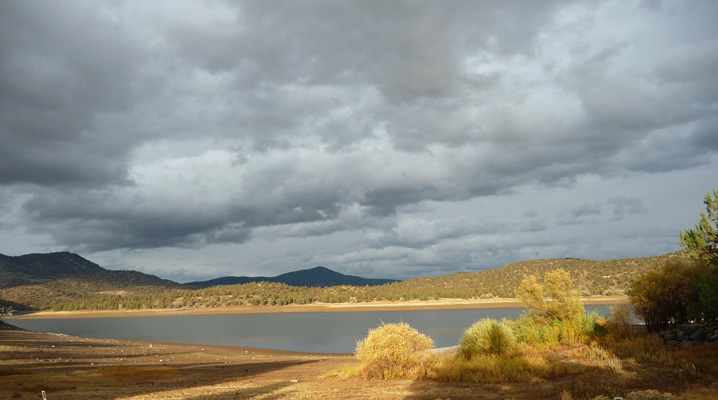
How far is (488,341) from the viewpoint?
65.0 feet

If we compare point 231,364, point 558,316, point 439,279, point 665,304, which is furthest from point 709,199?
point 439,279

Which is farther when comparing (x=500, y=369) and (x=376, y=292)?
(x=376, y=292)

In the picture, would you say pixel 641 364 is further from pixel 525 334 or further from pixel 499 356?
pixel 525 334

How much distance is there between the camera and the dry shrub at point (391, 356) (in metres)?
18.4

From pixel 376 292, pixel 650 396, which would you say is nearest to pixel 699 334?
pixel 650 396

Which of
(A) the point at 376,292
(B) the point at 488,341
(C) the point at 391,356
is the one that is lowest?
(A) the point at 376,292

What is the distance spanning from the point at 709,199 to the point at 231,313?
439ft

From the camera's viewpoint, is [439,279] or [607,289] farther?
[439,279]

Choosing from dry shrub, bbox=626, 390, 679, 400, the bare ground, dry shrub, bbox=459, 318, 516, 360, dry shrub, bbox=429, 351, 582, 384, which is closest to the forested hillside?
dry shrub, bbox=459, 318, 516, 360

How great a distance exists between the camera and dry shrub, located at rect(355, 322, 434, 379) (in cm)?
1836

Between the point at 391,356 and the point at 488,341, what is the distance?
4.48 meters

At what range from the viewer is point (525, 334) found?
21969 mm

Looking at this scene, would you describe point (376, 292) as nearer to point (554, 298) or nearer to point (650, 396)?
point (554, 298)

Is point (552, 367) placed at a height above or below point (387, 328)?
below
